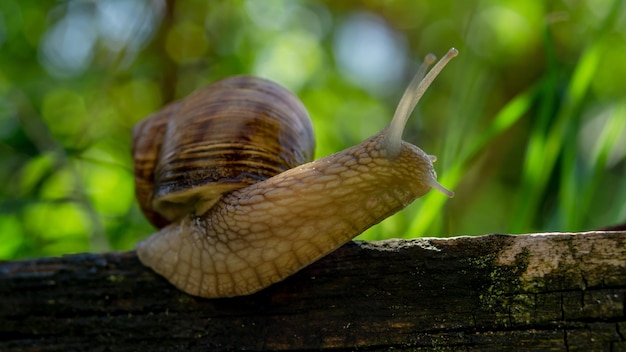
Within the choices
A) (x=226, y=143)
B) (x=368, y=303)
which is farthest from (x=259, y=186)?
(x=368, y=303)

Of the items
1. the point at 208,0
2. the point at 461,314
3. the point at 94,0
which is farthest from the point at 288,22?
the point at 461,314

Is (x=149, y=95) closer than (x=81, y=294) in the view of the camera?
No

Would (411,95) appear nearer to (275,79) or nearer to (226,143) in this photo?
(226,143)

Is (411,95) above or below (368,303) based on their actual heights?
above

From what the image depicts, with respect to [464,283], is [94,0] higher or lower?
higher


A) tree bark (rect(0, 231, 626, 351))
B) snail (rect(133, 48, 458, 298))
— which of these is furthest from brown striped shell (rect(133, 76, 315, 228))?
tree bark (rect(0, 231, 626, 351))

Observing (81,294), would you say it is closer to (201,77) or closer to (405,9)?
(201,77)

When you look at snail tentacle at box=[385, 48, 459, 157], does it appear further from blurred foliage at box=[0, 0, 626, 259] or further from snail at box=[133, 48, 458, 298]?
blurred foliage at box=[0, 0, 626, 259]
